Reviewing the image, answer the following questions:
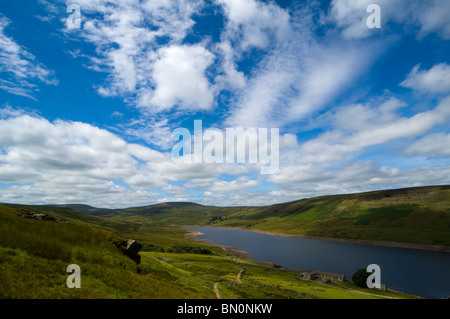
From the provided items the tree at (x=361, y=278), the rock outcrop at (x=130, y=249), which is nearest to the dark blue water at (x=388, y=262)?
the tree at (x=361, y=278)

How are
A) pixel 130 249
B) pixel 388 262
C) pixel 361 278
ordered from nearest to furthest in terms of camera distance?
pixel 130 249, pixel 361 278, pixel 388 262

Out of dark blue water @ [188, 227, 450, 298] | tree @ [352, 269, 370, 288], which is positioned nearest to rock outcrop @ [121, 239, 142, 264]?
tree @ [352, 269, 370, 288]

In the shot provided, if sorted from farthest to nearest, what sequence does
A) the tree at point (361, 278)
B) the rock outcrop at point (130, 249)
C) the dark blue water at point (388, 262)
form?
the dark blue water at point (388, 262)
the tree at point (361, 278)
the rock outcrop at point (130, 249)

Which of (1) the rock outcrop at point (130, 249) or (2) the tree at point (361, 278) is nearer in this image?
(1) the rock outcrop at point (130, 249)

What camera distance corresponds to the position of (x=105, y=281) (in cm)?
2195

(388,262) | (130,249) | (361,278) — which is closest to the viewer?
(130,249)

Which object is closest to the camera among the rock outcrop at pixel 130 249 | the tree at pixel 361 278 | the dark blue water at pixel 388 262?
the rock outcrop at pixel 130 249

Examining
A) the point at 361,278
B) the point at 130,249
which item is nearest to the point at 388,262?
the point at 361,278

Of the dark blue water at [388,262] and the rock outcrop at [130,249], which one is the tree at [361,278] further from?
the rock outcrop at [130,249]

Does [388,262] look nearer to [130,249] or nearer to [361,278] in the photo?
[361,278]

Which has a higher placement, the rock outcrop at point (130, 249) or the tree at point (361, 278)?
the rock outcrop at point (130, 249)

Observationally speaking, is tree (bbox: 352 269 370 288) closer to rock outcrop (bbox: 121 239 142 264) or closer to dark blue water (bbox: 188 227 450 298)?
dark blue water (bbox: 188 227 450 298)
